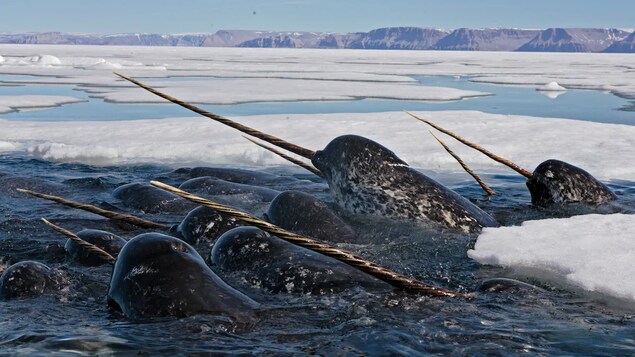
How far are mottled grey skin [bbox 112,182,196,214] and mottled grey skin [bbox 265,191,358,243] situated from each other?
1.48 m

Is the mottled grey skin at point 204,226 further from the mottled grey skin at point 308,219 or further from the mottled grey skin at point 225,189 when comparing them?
the mottled grey skin at point 225,189

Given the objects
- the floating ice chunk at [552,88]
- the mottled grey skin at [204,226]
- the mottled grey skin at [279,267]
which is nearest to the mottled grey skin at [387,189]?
the mottled grey skin at [204,226]

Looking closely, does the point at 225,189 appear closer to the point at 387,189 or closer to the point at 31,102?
the point at 387,189

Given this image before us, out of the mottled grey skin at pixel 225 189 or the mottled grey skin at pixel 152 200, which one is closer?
the mottled grey skin at pixel 152 200

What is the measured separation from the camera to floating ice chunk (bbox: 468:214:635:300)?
16.5 feet

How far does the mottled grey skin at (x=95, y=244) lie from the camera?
5.66 meters

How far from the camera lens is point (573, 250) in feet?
18.7

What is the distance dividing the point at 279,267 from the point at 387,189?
231 centimetres

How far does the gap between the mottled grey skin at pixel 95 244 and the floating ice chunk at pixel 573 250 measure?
2.76m

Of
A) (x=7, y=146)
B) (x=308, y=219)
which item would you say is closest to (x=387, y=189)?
(x=308, y=219)

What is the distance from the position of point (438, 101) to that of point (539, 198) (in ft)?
56.6

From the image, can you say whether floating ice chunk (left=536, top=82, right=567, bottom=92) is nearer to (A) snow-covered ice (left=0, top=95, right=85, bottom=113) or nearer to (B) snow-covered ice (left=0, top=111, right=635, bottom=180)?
(B) snow-covered ice (left=0, top=111, right=635, bottom=180)

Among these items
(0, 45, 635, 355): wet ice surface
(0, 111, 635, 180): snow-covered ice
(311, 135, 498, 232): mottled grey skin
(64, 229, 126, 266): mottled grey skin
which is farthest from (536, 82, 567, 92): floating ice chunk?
(64, 229, 126, 266): mottled grey skin

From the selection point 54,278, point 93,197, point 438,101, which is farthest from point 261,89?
point 54,278
